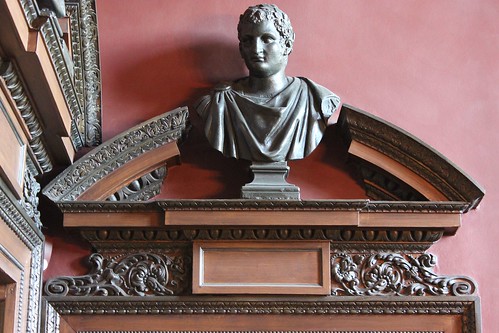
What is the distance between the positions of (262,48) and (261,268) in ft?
2.73

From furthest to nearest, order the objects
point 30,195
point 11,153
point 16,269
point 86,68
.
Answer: point 86,68, point 30,195, point 16,269, point 11,153

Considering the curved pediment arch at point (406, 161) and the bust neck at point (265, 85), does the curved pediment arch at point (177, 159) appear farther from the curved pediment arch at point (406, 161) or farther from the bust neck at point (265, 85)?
the bust neck at point (265, 85)

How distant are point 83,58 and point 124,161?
0.49 meters

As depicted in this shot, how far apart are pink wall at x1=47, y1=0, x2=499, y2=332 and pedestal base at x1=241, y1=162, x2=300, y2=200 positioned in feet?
0.52

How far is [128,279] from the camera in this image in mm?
3701

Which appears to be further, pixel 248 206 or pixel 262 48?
pixel 262 48

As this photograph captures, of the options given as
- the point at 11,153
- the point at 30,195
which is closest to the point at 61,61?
the point at 11,153

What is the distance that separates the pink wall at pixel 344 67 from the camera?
390cm

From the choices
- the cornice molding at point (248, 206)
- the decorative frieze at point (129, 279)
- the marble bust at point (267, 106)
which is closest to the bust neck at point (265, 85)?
the marble bust at point (267, 106)

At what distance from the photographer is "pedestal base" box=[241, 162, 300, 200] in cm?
369

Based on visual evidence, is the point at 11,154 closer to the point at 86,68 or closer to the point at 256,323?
the point at 86,68

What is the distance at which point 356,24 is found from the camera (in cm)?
409

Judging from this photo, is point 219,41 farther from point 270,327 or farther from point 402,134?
point 270,327

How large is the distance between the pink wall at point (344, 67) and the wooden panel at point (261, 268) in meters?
0.26
